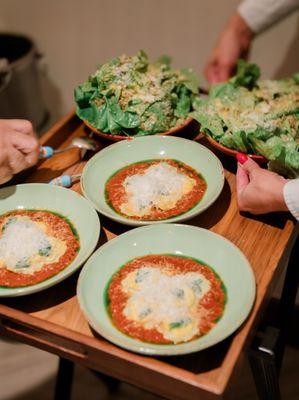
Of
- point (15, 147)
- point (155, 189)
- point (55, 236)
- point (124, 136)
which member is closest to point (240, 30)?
point (124, 136)

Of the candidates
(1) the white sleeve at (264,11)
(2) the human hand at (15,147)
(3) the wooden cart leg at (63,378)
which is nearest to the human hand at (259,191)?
(2) the human hand at (15,147)

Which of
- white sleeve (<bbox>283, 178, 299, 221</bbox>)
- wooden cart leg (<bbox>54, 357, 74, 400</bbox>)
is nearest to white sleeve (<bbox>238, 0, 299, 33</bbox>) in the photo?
white sleeve (<bbox>283, 178, 299, 221</bbox>)

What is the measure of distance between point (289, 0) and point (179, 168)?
1.14 metres

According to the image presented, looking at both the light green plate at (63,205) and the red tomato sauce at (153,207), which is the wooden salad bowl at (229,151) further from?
the light green plate at (63,205)

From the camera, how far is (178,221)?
4.46 ft

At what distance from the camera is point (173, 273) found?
4.01 ft

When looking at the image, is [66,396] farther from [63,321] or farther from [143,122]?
[143,122]

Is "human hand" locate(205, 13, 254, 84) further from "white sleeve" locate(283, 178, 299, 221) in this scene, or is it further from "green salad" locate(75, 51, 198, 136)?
"white sleeve" locate(283, 178, 299, 221)

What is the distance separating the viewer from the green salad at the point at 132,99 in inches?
67.3

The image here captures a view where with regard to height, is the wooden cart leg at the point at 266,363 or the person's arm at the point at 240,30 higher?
the person's arm at the point at 240,30

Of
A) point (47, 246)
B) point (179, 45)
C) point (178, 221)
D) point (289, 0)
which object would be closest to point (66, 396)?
point (47, 246)

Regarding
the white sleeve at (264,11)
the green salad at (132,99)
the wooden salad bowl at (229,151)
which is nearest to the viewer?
the wooden salad bowl at (229,151)

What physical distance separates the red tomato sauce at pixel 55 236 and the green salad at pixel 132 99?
0.43 meters

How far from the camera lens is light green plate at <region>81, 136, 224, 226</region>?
4.85 ft
